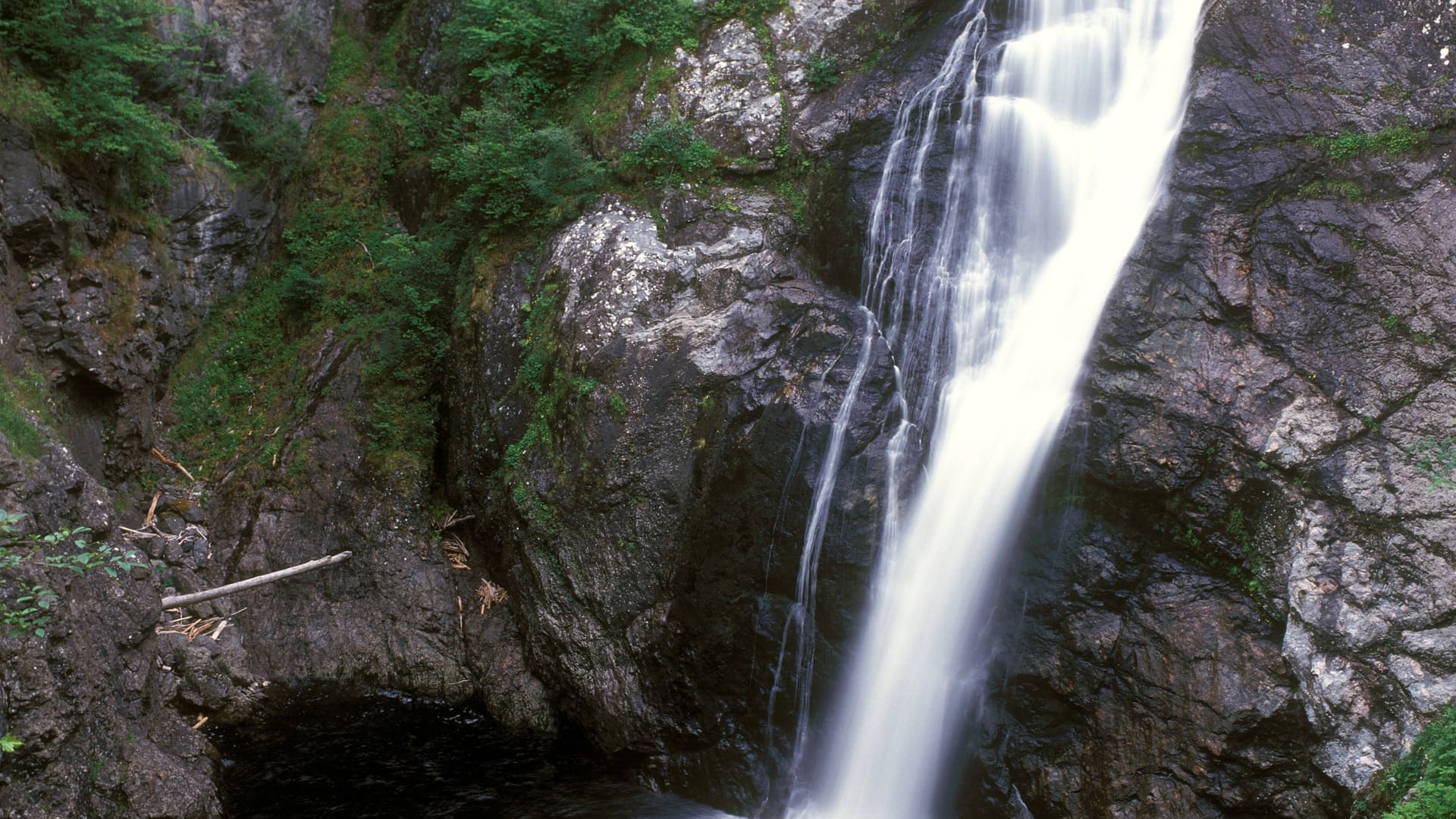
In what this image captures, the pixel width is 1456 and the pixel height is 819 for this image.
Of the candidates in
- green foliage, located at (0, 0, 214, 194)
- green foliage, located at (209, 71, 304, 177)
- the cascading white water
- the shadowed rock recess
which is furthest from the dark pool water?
green foliage, located at (209, 71, 304, 177)

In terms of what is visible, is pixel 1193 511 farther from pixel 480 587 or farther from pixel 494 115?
pixel 494 115

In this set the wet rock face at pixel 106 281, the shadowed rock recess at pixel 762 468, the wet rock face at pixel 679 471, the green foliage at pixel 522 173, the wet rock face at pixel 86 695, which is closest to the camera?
the wet rock face at pixel 86 695

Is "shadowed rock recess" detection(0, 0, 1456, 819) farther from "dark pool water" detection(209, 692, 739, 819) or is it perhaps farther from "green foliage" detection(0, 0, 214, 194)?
"green foliage" detection(0, 0, 214, 194)

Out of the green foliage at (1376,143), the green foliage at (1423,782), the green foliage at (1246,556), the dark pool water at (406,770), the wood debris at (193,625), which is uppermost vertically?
the green foliage at (1376,143)

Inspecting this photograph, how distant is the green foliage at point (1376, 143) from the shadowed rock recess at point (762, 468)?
0.03m

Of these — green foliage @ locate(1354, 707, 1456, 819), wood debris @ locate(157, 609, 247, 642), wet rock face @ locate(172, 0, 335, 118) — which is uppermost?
wet rock face @ locate(172, 0, 335, 118)

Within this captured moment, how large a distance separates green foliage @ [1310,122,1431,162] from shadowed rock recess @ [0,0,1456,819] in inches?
1.3

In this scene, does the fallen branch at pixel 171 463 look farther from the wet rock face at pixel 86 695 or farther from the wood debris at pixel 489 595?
the wood debris at pixel 489 595

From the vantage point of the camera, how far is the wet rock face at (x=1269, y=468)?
6.11m

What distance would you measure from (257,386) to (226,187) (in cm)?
303

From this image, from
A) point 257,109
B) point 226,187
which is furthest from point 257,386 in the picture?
point 257,109

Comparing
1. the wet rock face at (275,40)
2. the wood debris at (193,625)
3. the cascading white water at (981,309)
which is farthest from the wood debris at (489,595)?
the wet rock face at (275,40)

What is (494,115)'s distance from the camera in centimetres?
1077

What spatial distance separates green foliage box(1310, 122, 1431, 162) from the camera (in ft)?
22.8
